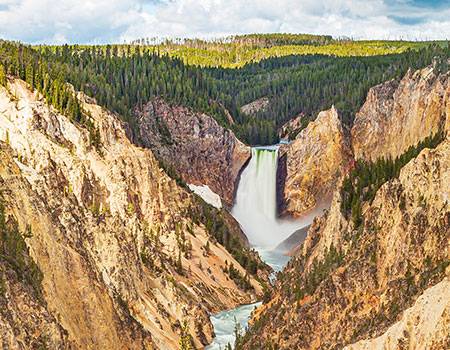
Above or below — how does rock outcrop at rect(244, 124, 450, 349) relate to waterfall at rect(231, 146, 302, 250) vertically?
above

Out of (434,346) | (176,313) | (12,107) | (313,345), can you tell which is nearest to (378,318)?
(313,345)

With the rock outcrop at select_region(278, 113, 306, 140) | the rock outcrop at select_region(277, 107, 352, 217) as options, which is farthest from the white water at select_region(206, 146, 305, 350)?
the rock outcrop at select_region(278, 113, 306, 140)

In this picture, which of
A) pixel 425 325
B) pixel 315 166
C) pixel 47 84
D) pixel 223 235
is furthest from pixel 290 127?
pixel 425 325

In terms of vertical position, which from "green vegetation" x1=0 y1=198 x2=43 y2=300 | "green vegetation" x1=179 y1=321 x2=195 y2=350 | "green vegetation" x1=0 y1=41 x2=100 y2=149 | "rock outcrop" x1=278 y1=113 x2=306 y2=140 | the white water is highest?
"green vegetation" x1=0 y1=41 x2=100 y2=149

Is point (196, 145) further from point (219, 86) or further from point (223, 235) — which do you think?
point (219, 86)

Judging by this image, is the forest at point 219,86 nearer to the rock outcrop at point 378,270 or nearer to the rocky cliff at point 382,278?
the rocky cliff at point 382,278

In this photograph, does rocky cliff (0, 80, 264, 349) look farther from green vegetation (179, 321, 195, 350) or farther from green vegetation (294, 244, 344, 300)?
green vegetation (294, 244, 344, 300)
